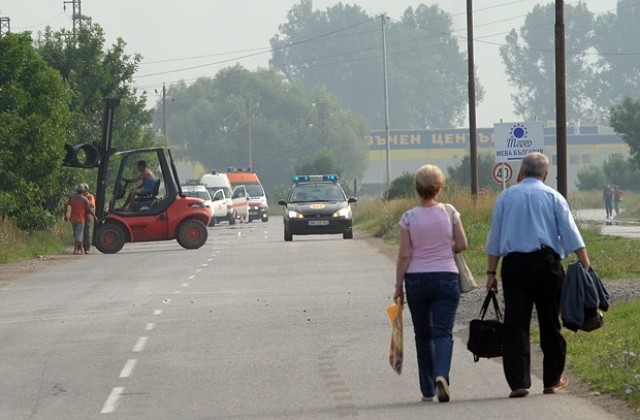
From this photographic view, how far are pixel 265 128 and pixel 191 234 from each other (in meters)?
102

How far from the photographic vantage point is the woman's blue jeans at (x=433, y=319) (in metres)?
11.7

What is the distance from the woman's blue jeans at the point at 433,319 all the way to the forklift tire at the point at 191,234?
27427 millimetres

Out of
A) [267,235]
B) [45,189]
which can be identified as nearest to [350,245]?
[45,189]

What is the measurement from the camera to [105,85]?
53.4 meters

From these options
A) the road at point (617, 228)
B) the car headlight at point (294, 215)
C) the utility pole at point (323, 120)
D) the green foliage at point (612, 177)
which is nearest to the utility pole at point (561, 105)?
the road at point (617, 228)

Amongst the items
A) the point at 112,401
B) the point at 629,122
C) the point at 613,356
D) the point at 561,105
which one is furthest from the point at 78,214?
the point at 629,122

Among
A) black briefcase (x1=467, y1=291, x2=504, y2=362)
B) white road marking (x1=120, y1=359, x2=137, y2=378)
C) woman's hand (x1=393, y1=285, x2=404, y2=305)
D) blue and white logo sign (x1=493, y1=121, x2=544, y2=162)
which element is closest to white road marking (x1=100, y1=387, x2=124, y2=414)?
white road marking (x1=120, y1=359, x2=137, y2=378)

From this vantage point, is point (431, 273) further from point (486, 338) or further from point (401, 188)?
point (401, 188)

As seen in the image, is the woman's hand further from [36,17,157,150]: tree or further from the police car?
[36,17,157,150]: tree

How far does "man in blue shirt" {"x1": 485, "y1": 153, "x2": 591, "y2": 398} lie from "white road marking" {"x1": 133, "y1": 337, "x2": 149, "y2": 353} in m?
4.78

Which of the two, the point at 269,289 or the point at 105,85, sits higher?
the point at 105,85

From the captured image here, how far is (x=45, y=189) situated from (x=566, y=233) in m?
30.7

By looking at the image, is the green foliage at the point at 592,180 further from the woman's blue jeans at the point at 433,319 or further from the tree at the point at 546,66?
the woman's blue jeans at the point at 433,319

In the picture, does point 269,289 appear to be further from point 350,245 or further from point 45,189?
point 45,189
